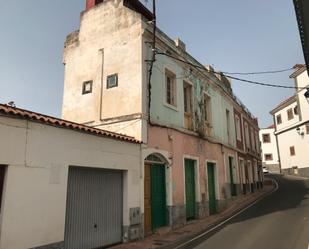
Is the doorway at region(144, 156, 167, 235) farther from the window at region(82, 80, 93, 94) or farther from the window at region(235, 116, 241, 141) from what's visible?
the window at region(235, 116, 241, 141)

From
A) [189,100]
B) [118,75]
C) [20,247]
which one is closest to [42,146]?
[20,247]

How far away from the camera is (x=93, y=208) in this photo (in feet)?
27.4

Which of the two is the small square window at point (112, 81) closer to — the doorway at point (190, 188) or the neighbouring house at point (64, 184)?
the neighbouring house at point (64, 184)

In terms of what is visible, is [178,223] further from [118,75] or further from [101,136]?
[118,75]

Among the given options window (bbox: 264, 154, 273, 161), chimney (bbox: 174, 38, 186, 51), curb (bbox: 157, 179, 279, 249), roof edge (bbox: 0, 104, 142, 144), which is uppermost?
chimney (bbox: 174, 38, 186, 51)

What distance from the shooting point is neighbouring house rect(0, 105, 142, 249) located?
6.08 metres

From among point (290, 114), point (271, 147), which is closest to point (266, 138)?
point (271, 147)

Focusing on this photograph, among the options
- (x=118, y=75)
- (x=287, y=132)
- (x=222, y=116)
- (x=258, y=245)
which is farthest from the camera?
(x=287, y=132)

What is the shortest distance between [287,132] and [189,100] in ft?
95.0

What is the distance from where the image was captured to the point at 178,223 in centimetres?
1183

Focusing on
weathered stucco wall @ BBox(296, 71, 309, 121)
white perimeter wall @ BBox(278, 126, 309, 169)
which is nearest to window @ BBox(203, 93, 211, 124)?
weathered stucco wall @ BBox(296, 71, 309, 121)

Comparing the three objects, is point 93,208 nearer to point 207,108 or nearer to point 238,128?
point 207,108

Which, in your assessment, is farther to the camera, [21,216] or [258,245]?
[258,245]

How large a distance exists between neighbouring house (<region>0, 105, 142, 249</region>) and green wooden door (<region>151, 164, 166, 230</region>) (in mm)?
1162
